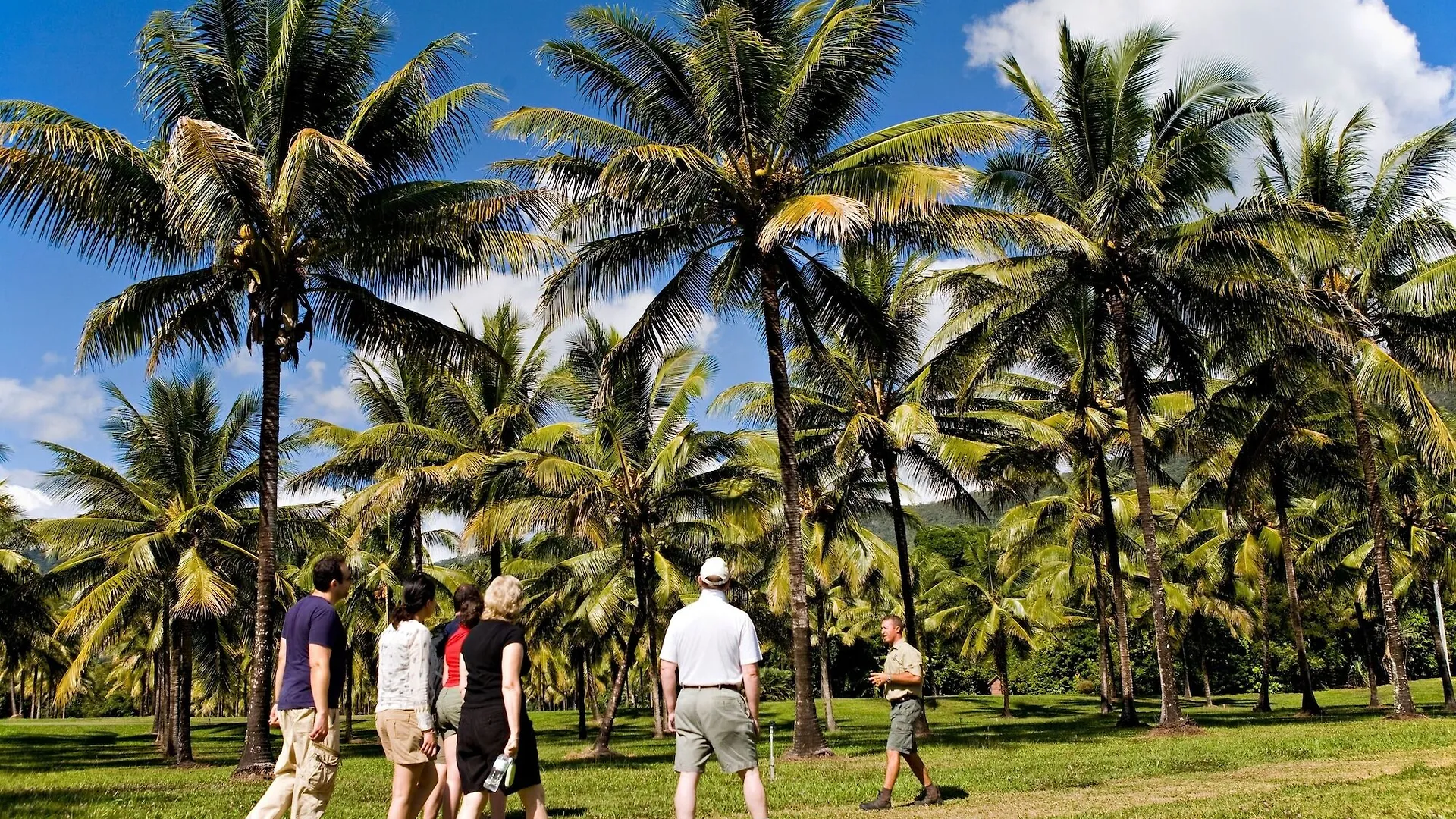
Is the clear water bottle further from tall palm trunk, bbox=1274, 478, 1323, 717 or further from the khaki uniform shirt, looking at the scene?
tall palm trunk, bbox=1274, 478, 1323, 717

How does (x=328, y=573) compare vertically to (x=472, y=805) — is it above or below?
above

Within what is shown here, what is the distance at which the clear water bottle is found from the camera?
5625 millimetres

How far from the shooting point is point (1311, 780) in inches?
404

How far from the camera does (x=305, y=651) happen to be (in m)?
6.48

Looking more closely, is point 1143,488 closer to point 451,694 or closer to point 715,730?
point 715,730

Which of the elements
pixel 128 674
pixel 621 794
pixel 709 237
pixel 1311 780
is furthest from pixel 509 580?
pixel 128 674

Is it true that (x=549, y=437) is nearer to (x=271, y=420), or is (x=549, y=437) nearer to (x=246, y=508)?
(x=271, y=420)

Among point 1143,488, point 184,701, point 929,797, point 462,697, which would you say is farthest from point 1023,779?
point 184,701

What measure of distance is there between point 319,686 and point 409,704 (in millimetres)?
557

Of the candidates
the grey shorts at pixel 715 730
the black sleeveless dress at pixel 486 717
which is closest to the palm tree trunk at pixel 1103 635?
the grey shorts at pixel 715 730

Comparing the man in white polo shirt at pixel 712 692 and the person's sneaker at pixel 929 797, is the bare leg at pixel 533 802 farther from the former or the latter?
the person's sneaker at pixel 929 797

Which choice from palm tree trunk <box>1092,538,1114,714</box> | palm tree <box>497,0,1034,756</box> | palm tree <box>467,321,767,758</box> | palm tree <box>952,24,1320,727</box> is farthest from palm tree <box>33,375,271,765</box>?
palm tree trunk <box>1092,538,1114,714</box>

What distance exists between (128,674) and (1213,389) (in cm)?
5996

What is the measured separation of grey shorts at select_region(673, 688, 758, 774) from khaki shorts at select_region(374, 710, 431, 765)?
5.16 feet
